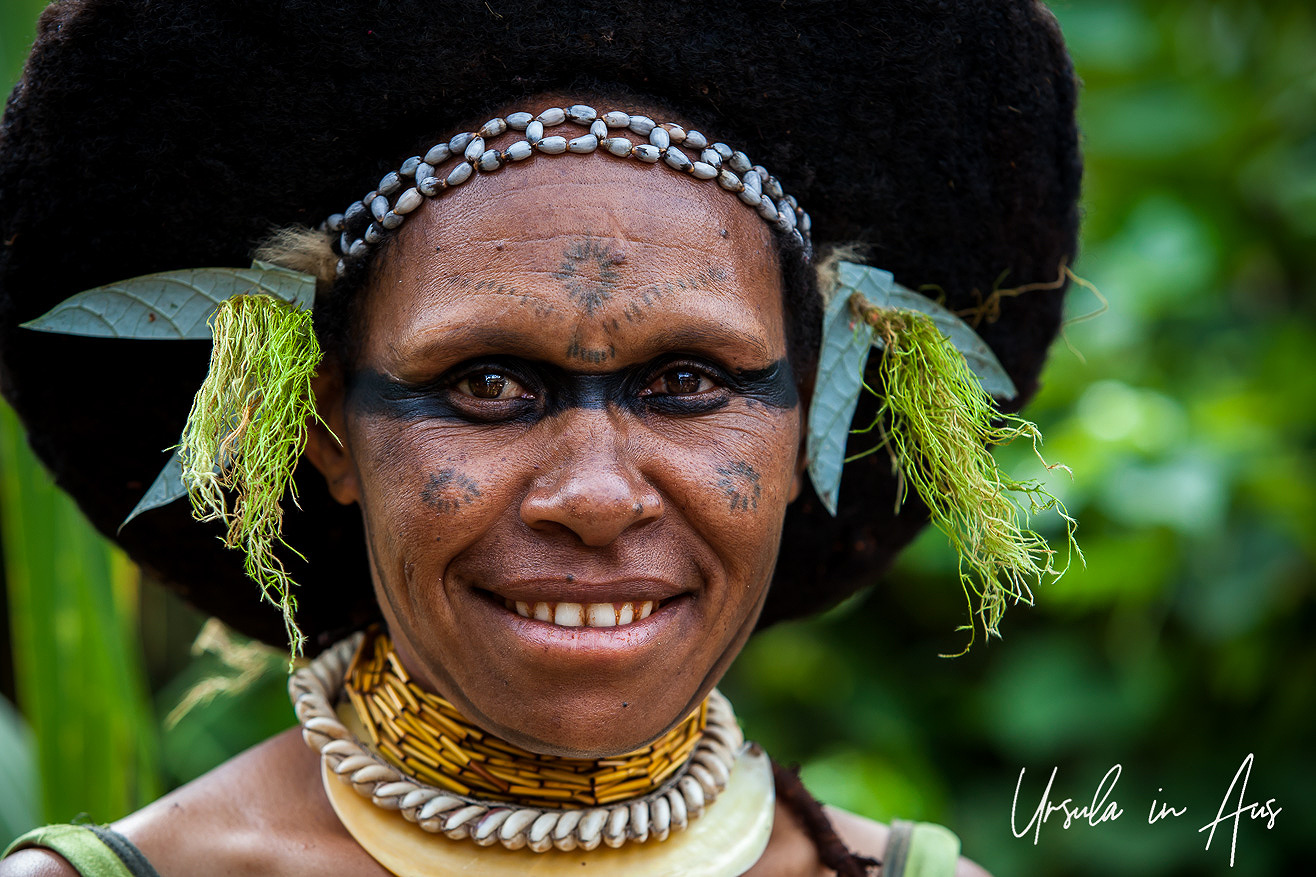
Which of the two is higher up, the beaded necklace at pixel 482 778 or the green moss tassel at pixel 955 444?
the green moss tassel at pixel 955 444

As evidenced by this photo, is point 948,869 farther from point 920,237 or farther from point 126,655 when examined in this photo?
point 126,655

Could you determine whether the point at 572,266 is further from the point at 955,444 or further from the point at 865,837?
the point at 865,837

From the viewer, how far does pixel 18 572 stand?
2643 mm

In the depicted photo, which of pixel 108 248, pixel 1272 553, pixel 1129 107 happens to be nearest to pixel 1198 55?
pixel 1129 107

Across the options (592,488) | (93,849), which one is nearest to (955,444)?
(592,488)

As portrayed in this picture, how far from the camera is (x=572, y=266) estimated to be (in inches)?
Result: 62.4

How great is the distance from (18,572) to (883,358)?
1936 mm

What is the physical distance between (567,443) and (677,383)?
20 cm

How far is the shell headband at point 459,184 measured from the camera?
1633 mm

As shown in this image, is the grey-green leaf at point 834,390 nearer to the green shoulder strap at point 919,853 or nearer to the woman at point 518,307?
the woman at point 518,307

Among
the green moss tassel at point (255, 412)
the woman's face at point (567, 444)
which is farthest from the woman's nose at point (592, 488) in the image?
the green moss tassel at point (255, 412)

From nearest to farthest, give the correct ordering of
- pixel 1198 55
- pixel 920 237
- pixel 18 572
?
pixel 920 237 < pixel 18 572 < pixel 1198 55

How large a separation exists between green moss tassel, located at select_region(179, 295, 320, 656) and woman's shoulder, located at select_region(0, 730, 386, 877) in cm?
36

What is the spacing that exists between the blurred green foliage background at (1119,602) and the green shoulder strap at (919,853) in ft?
3.92
